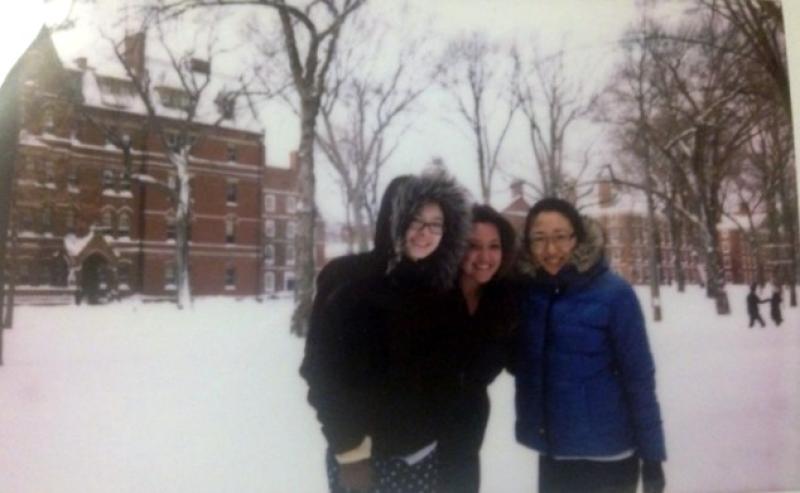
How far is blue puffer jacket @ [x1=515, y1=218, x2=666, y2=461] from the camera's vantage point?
6.23ft

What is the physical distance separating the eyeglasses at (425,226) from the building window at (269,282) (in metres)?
0.40

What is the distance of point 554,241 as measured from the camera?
2.01m

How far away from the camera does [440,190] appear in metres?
1.93

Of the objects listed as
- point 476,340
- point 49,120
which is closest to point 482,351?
point 476,340

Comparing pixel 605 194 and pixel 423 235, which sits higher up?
pixel 605 194

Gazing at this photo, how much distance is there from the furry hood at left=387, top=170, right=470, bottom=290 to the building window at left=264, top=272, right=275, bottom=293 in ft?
1.12

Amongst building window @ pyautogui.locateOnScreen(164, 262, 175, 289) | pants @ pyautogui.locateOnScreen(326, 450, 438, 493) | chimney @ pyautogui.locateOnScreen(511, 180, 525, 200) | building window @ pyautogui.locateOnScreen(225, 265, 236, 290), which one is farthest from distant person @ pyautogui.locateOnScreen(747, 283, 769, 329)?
building window @ pyautogui.locateOnScreen(164, 262, 175, 289)

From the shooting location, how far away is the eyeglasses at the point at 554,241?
200 cm

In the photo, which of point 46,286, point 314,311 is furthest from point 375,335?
point 46,286

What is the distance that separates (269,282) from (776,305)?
1426 mm

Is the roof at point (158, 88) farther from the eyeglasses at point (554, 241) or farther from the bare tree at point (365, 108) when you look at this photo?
the eyeglasses at point (554, 241)

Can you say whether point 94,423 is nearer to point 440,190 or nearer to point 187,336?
point 187,336

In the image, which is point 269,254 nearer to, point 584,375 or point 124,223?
point 124,223

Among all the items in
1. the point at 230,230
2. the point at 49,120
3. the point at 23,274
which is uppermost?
the point at 49,120
